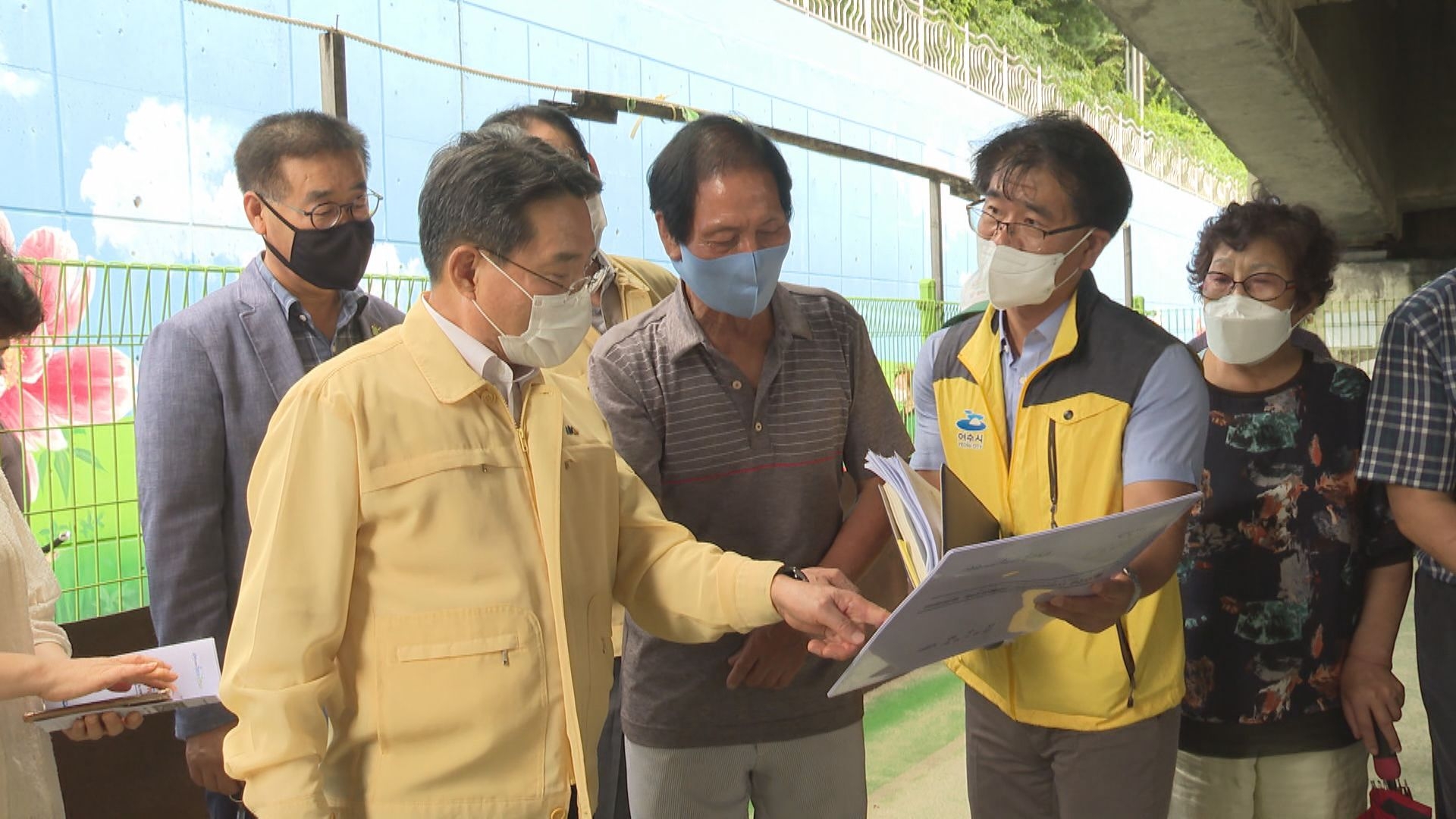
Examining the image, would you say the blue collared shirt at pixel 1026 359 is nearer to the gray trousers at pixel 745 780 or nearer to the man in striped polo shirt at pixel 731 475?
the man in striped polo shirt at pixel 731 475

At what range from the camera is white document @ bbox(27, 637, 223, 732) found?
71.1 inches

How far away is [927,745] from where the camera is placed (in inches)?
175

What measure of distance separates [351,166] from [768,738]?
4.76 ft

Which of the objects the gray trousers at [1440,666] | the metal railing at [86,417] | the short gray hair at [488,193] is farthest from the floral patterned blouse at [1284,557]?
the metal railing at [86,417]

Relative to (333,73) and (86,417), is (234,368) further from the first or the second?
(333,73)

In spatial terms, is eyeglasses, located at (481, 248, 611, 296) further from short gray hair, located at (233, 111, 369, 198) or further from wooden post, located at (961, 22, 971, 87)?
wooden post, located at (961, 22, 971, 87)

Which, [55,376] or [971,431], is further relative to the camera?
[55,376]

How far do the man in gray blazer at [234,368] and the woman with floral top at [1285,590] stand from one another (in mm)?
1874

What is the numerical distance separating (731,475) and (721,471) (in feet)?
0.07

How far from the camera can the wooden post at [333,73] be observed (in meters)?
3.24

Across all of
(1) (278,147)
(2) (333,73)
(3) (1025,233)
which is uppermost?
(2) (333,73)

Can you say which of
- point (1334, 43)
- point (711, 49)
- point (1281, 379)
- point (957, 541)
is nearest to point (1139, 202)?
point (711, 49)

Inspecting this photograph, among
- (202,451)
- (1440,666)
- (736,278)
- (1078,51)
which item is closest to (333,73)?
(202,451)
